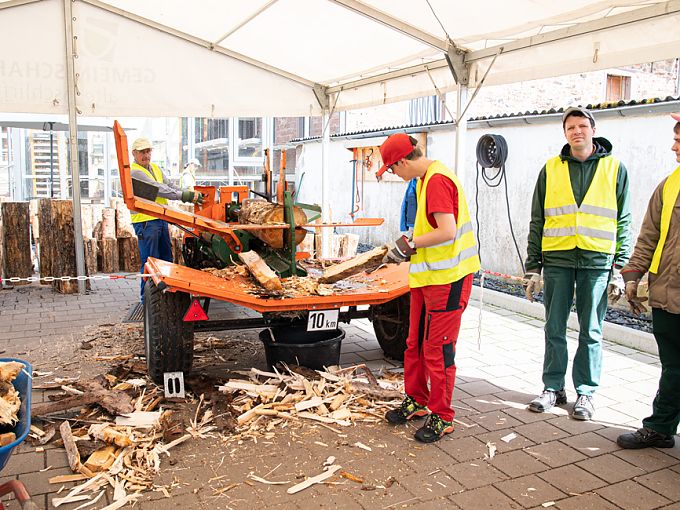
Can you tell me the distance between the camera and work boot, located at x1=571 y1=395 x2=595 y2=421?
14.9ft

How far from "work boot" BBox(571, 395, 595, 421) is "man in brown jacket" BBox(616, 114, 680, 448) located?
405 millimetres

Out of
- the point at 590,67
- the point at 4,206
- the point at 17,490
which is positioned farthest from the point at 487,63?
the point at 4,206

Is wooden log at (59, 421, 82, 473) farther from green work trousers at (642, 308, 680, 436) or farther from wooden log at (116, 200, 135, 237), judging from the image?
wooden log at (116, 200, 135, 237)

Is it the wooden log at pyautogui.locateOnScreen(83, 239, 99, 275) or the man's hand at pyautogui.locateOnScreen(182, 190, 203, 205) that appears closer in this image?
the man's hand at pyautogui.locateOnScreen(182, 190, 203, 205)

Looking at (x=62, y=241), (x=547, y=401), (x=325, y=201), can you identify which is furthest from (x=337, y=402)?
(x=325, y=201)

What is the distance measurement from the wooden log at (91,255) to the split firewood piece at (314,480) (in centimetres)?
749

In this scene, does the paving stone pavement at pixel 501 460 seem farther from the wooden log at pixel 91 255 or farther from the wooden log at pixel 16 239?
the wooden log at pixel 91 255

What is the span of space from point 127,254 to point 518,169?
22.9ft

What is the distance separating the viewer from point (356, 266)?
5.48m

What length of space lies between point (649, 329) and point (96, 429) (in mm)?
5896

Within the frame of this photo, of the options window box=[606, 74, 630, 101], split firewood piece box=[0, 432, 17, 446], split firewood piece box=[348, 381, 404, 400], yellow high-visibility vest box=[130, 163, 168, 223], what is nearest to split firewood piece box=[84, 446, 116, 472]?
split firewood piece box=[0, 432, 17, 446]

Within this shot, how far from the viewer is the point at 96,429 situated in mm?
4113

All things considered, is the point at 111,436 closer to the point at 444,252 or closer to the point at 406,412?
the point at 406,412

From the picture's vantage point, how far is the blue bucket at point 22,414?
2.44 meters
